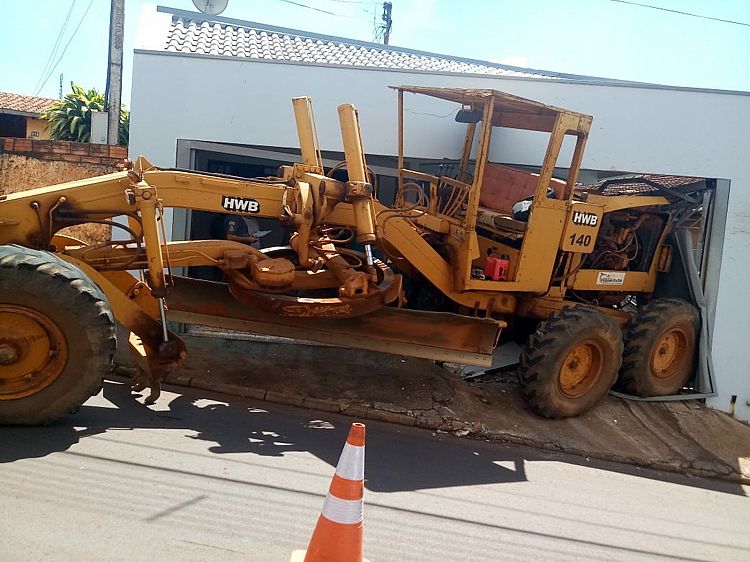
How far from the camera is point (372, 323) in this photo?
20.6ft

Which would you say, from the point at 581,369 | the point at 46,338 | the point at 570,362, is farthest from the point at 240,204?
the point at 581,369

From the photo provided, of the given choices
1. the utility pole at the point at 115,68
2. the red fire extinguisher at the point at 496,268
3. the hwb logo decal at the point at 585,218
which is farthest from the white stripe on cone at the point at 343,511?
the utility pole at the point at 115,68

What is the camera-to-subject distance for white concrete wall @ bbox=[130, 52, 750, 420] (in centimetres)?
817

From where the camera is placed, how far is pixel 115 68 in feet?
31.7

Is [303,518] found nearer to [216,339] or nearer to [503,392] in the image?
[503,392]

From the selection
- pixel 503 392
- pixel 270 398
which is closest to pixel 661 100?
pixel 503 392

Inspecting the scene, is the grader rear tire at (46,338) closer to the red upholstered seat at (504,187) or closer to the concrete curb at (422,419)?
the concrete curb at (422,419)

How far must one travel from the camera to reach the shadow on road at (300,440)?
4430mm

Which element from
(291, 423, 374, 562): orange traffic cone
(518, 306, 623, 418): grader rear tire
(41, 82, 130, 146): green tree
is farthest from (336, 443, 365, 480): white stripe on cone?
(41, 82, 130, 146): green tree

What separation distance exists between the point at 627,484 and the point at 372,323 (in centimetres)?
278

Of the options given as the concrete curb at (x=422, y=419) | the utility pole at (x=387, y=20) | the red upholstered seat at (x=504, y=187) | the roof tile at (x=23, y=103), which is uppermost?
the utility pole at (x=387, y=20)

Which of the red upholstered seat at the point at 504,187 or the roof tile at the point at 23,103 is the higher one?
the roof tile at the point at 23,103

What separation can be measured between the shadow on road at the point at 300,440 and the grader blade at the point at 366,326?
74cm

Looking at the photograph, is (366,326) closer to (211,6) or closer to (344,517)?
(344,517)
